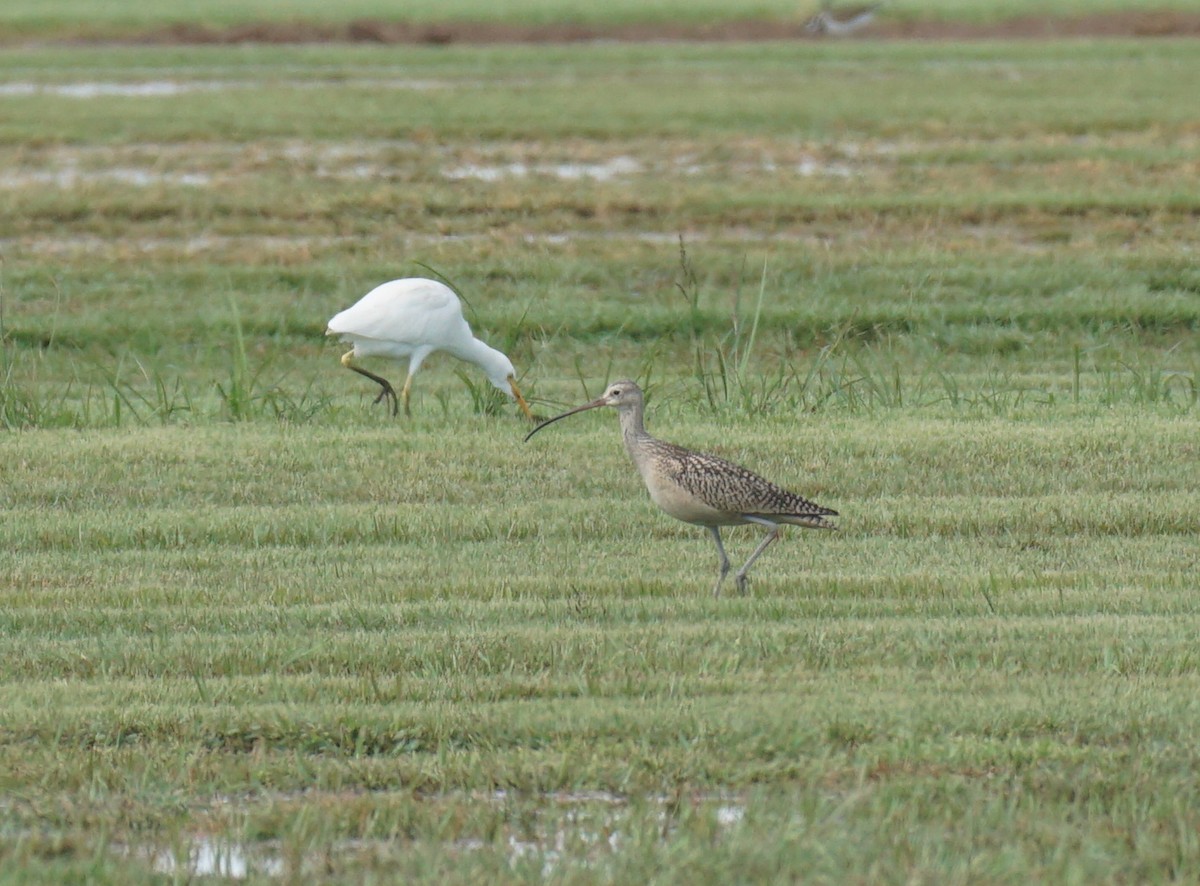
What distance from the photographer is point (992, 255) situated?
1741cm

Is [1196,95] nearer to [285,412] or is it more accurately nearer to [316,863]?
[285,412]

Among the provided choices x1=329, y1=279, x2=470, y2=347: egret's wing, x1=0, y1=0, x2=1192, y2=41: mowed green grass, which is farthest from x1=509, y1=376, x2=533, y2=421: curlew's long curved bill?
x1=0, y1=0, x2=1192, y2=41: mowed green grass

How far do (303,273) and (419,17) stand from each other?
28.1 metres

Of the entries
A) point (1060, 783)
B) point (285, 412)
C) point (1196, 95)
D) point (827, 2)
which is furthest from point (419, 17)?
point (1060, 783)

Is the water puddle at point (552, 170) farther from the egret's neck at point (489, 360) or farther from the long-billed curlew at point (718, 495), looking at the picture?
the long-billed curlew at point (718, 495)

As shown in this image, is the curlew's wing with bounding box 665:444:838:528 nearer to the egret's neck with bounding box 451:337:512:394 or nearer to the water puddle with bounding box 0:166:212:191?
the egret's neck with bounding box 451:337:512:394

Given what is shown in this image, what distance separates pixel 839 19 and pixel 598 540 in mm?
35858

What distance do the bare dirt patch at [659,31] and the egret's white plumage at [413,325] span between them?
2977 cm

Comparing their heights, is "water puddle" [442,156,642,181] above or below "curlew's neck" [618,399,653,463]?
below

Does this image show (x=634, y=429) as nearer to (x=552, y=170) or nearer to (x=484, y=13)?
(x=552, y=170)

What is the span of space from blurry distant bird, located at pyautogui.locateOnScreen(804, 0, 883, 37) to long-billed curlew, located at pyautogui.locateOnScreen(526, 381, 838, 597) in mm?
35333

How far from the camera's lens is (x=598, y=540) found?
27.5 feet

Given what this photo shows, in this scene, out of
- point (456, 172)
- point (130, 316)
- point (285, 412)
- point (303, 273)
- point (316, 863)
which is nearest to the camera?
point (316, 863)

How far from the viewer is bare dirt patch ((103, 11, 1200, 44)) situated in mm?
41000
